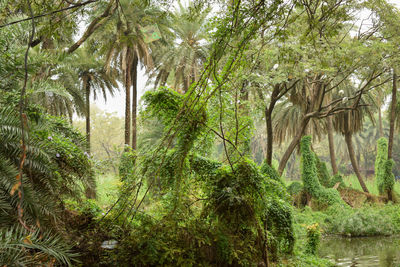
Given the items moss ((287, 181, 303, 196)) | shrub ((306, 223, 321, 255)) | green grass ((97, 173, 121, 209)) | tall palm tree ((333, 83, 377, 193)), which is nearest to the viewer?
green grass ((97, 173, 121, 209))

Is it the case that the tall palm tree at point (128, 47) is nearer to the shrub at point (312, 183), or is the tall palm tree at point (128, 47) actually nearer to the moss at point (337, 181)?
the shrub at point (312, 183)

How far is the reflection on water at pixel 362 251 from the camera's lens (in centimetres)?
918

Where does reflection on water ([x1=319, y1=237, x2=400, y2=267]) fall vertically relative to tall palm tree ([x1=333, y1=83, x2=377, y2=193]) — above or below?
below

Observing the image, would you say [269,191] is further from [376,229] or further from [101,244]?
[376,229]

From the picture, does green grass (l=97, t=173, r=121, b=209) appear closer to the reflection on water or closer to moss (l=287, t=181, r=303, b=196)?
the reflection on water

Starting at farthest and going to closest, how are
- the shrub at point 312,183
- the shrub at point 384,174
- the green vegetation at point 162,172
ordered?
the shrub at point 384,174 < the shrub at point 312,183 < the green vegetation at point 162,172

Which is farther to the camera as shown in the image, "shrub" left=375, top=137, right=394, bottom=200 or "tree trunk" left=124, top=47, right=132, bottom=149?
"shrub" left=375, top=137, right=394, bottom=200

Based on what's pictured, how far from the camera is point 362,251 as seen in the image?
35.7 ft

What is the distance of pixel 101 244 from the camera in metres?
5.36

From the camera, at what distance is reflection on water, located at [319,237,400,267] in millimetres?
9178

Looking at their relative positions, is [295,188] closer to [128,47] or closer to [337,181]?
[337,181]

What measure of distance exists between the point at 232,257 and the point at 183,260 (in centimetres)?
90

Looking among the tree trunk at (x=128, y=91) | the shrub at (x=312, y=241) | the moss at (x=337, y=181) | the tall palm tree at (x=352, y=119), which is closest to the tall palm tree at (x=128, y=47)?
the tree trunk at (x=128, y=91)

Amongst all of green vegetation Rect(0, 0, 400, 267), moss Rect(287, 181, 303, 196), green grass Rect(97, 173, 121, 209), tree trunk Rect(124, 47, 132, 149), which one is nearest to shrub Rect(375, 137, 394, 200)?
moss Rect(287, 181, 303, 196)
